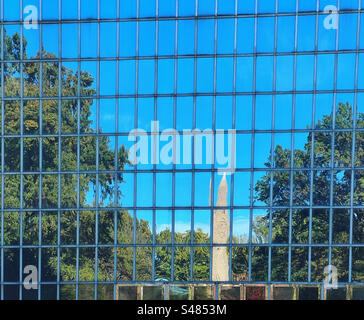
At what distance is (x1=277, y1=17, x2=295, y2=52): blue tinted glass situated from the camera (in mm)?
11570

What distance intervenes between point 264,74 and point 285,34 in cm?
157

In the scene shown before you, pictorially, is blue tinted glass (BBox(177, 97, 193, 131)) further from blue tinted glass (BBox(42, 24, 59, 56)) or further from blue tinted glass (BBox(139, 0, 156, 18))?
blue tinted glass (BBox(42, 24, 59, 56))

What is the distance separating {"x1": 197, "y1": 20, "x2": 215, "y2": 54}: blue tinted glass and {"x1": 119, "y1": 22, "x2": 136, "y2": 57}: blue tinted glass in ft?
7.76

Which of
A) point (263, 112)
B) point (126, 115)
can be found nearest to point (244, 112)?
point (263, 112)

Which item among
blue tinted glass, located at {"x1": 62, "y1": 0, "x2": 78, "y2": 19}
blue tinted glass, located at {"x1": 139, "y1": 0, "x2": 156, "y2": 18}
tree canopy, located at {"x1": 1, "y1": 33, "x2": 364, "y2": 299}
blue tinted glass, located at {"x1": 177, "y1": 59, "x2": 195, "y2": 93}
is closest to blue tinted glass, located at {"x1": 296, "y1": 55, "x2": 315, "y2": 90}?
tree canopy, located at {"x1": 1, "y1": 33, "x2": 364, "y2": 299}

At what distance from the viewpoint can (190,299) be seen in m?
11.8

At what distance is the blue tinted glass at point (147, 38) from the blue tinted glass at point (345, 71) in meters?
6.58

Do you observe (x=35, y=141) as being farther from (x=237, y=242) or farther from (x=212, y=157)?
(x=237, y=242)

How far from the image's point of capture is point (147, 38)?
38.7ft

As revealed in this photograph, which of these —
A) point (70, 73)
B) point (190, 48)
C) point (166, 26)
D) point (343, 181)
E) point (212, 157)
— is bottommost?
point (343, 181)

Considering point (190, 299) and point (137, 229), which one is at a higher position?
point (137, 229)

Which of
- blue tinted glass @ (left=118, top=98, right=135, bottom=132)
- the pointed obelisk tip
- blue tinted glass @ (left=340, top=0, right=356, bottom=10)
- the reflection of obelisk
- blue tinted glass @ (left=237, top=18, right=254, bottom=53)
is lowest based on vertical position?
the reflection of obelisk
